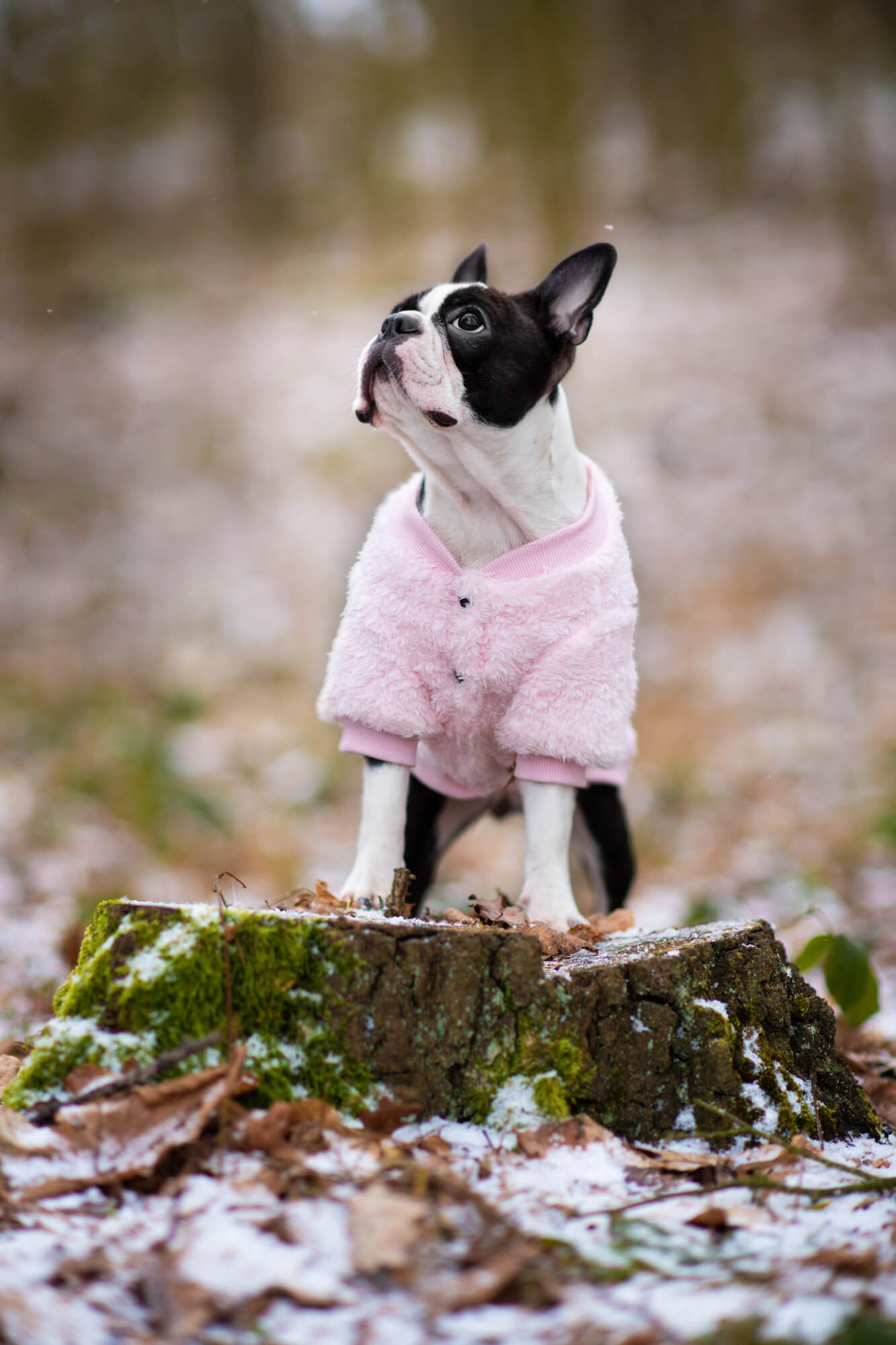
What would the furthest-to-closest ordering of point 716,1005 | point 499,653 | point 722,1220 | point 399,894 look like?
1. point 499,653
2. point 399,894
3. point 716,1005
4. point 722,1220

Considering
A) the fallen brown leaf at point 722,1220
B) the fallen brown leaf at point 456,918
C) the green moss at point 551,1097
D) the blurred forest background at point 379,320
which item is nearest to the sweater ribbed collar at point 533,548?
the fallen brown leaf at point 456,918

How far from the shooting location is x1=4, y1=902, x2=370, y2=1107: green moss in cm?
173

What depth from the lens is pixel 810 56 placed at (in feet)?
43.0

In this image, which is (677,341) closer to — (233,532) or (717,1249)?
(233,532)

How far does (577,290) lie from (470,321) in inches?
11.6

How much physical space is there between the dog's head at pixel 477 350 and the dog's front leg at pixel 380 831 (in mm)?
842

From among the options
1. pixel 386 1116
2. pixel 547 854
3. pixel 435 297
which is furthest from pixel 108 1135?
pixel 435 297

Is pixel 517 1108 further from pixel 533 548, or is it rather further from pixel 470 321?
pixel 470 321

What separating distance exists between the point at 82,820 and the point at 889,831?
169 inches

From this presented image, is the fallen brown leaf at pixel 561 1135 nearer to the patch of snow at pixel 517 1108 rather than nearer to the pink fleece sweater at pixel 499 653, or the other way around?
the patch of snow at pixel 517 1108

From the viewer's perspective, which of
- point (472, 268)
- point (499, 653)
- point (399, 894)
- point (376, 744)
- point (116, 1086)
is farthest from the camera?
point (472, 268)

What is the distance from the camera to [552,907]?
2.46 metres

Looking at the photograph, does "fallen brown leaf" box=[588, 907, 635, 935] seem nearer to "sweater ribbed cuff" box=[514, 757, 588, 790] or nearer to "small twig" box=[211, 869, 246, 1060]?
"sweater ribbed cuff" box=[514, 757, 588, 790]

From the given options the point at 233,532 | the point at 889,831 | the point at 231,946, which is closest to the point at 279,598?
the point at 233,532
